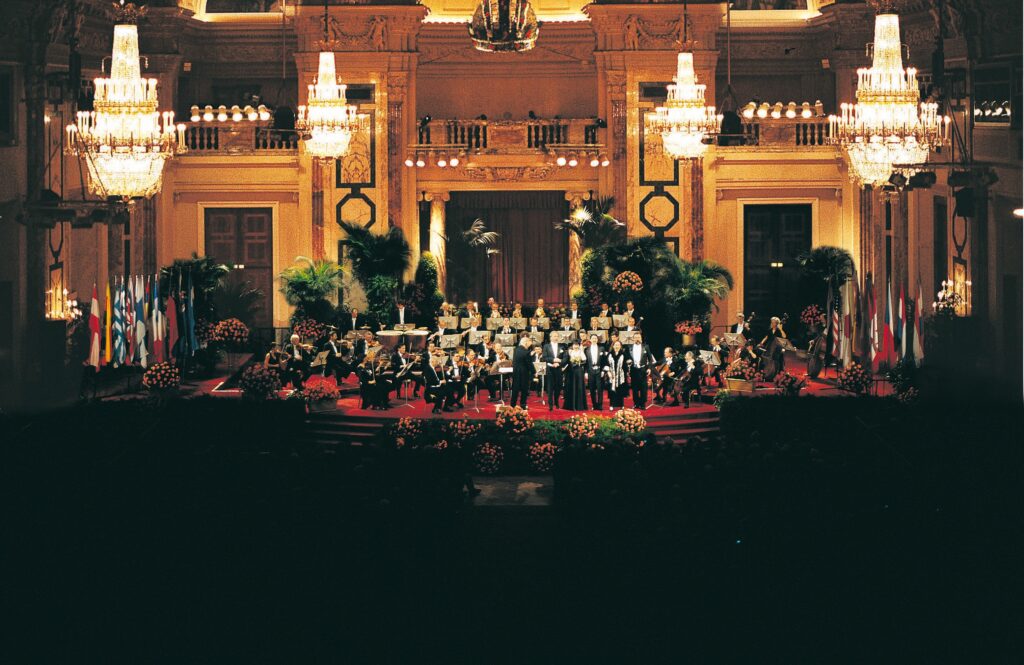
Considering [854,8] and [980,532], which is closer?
[980,532]

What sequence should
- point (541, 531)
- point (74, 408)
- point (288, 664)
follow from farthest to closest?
point (74, 408)
point (541, 531)
point (288, 664)

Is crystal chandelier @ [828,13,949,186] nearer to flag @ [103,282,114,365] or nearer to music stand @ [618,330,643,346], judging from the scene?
music stand @ [618,330,643,346]

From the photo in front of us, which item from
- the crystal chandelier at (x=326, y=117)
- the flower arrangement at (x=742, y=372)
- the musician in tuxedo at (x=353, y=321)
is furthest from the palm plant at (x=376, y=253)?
the flower arrangement at (x=742, y=372)

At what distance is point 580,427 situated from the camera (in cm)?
2219

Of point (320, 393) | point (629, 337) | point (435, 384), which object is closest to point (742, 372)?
point (629, 337)

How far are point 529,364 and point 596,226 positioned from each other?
639 cm

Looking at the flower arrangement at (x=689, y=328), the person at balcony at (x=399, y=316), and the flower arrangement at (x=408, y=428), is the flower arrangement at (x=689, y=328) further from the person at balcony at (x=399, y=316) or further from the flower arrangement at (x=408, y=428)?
the flower arrangement at (x=408, y=428)

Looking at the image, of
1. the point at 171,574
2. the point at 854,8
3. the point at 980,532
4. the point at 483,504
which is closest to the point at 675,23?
the point at 854,8

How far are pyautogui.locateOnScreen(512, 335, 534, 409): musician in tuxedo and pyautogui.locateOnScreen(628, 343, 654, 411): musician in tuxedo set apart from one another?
65.2 inches

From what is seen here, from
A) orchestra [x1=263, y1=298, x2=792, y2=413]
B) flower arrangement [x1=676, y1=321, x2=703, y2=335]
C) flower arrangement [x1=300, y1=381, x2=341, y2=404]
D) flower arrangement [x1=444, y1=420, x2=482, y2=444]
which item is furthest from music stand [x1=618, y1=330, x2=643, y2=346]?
flower arrangement [x1=300, y1=381, x2=341, y2=404]

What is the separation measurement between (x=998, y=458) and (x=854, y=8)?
14.6m

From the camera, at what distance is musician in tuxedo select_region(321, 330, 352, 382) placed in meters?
25.8

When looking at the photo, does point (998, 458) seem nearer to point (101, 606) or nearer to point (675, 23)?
point (101, 606)

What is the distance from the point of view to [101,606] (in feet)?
50.4
